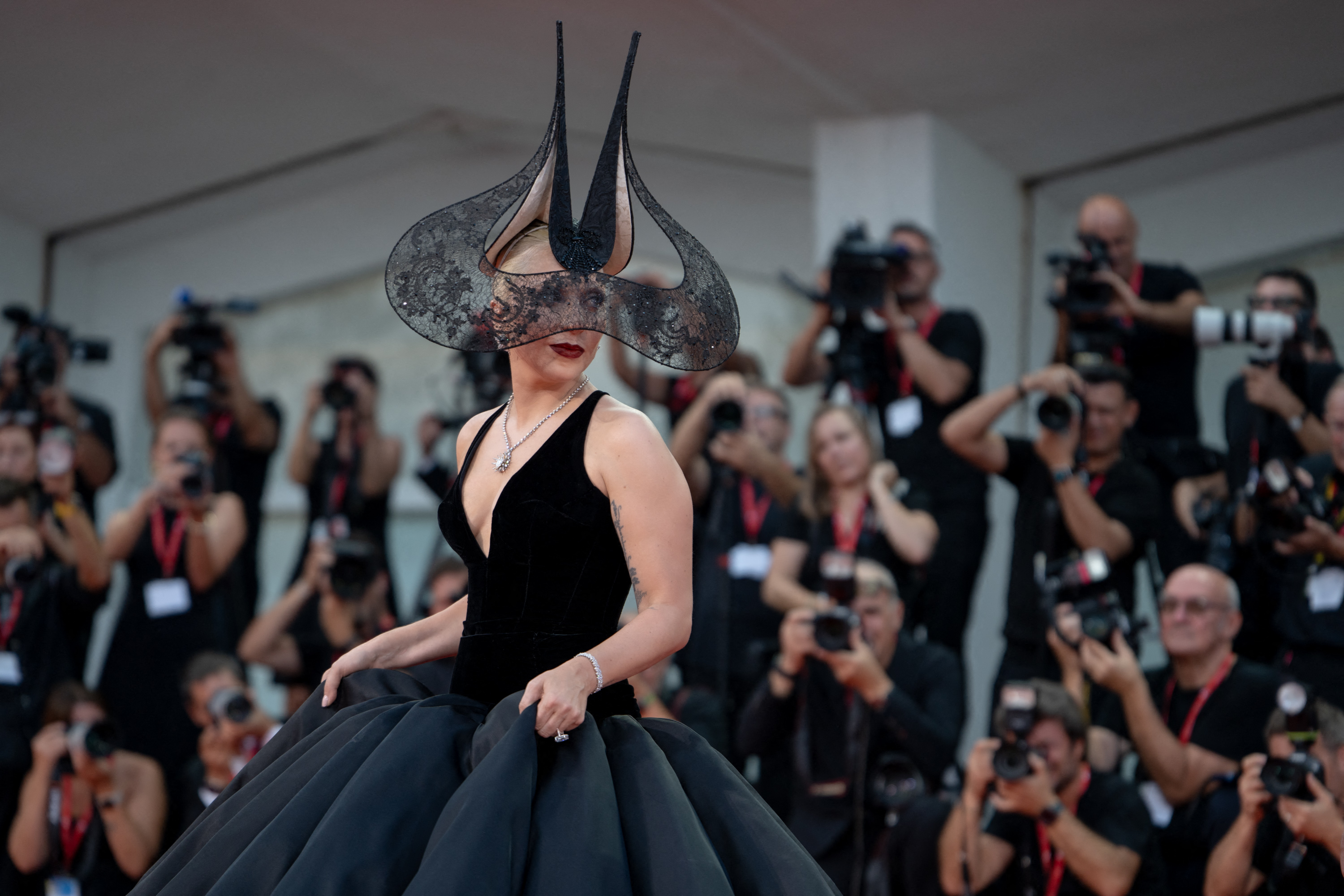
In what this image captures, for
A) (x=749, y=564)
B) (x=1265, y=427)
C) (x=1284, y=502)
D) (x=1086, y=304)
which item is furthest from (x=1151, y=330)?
(x=749, y=564)

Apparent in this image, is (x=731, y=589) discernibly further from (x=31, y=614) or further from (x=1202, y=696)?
(x=31, y=614)

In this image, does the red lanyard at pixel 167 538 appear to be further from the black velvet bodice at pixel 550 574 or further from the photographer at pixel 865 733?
the black velvet bodice at pixel 550 574

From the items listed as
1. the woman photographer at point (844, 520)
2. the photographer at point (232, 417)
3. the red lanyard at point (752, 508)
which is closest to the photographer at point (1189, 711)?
the woman photographer at point (844, 520)

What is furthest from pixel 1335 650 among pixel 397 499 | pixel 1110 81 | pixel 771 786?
pixel 397 499

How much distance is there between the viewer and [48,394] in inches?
213

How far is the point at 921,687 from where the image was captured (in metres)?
4.25

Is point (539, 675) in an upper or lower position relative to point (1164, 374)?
lower

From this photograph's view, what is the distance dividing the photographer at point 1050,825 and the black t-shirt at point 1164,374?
1315mm

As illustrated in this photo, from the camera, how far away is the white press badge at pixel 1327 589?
151 inches

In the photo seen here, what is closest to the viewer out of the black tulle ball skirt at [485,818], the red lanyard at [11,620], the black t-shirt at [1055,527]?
the black tulle ball skirt at [485,818]

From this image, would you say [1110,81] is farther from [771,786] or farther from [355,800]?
[355,800]

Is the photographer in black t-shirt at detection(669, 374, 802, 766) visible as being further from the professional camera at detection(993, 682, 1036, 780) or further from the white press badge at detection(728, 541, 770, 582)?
the professional camera at detection(993, 682, 1036, 780)

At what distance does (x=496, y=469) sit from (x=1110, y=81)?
12.6 feet

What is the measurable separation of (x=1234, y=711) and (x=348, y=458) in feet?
10.5
